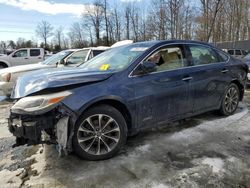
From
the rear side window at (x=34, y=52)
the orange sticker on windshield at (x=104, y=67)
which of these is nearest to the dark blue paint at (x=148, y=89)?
the orange sticker on windshield at (x=104, y=67)

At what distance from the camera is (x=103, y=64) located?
3.90 m

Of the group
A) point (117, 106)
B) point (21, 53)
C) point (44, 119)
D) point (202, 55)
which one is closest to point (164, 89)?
point (117, 106)

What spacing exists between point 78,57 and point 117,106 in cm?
596

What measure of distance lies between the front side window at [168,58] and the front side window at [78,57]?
5136mm

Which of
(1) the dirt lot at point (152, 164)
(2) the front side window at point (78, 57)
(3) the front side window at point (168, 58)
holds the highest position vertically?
(2) the front side window at point (78, 57)

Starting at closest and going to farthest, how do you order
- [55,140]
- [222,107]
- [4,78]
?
1. [55,140]
2. [222,107]
3. [4,78]

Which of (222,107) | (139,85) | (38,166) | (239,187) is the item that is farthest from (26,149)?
(222,107)

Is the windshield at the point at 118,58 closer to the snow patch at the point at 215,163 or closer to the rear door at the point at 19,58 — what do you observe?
the snow patch at the point at 215,163

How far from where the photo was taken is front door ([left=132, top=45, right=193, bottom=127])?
3.50m

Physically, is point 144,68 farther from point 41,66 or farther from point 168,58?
point 41,66

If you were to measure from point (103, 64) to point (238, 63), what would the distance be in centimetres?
298

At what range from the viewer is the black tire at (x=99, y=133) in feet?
10.1

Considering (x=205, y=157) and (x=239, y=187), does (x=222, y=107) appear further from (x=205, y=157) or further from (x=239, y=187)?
(x=239, y=187)

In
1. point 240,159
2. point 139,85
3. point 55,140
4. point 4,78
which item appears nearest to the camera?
point 55,140
